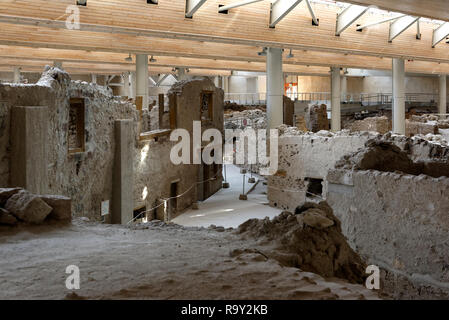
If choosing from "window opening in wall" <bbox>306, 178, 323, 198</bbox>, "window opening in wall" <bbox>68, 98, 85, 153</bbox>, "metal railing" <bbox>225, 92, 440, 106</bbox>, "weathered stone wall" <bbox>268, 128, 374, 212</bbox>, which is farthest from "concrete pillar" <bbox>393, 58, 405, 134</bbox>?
"metal railing" <bbox>225, 92, 440, 106</bbox>

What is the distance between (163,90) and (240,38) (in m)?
31.3

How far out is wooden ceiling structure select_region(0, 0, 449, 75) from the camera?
41.4ft

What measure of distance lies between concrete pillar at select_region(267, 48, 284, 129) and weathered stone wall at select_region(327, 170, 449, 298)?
35.2 feet

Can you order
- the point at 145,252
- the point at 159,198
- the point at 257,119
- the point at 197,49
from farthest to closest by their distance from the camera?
the point at 257,119 → the point at 197,49 → the point at 159,198 → the point at 145,252

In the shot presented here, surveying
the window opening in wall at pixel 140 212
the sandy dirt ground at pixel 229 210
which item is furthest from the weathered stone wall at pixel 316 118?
the window opening in wall at pixel 140 212

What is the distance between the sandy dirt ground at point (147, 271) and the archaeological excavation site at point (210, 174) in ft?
0.07

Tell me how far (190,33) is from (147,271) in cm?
1161

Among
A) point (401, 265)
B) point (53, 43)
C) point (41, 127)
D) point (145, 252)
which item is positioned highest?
point (53, 43)

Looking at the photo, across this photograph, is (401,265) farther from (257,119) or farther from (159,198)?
(257,119)

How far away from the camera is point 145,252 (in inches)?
181

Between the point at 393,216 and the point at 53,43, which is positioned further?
the point at 53,43

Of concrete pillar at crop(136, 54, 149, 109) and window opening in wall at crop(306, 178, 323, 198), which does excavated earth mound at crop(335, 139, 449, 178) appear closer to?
window opening in wall at crop(306, 178, 323, 198)

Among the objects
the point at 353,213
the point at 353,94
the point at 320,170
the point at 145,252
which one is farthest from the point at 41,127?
the point at 353,94

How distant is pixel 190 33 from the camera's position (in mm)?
14375
